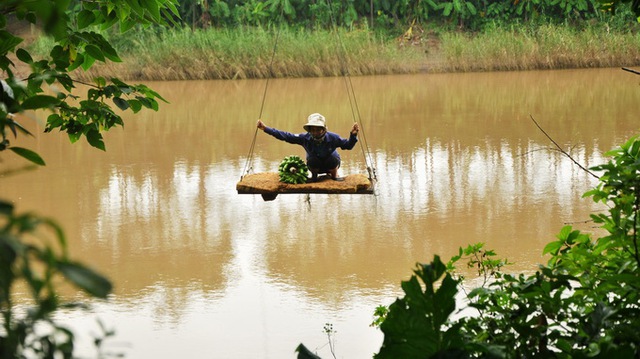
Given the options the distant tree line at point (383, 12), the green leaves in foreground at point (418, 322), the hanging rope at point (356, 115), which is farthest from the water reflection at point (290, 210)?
the distant tree line at point (383, 12)

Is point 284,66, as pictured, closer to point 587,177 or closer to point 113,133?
point 113,133

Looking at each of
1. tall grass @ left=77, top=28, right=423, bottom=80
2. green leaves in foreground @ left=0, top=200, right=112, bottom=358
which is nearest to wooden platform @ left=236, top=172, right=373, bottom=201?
green leaves in foreground @ left=0, top=200, right=112, bottom=358

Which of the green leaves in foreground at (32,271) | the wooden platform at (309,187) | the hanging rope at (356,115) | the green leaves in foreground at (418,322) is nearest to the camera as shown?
the green leaves in foreground at (32,271)

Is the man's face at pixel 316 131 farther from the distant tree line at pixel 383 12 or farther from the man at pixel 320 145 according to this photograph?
the distant tree line at pixel 383 12

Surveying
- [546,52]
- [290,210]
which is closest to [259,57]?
[546,52]

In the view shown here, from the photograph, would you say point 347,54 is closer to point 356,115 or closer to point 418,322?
point 356,115

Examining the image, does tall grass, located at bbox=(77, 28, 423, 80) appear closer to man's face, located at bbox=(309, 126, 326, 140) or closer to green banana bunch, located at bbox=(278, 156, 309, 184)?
man's face, located at bbox=(309, 126, 326, 140)

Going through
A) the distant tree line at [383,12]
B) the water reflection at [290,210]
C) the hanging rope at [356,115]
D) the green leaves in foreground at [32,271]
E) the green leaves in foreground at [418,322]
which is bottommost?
the water reflection at [290,210]

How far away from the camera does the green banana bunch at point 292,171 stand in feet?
19.7

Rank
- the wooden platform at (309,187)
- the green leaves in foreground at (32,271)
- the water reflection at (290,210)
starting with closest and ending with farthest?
the green leaves in foreground at (32,271) → the water reflection at (290,210) → the wooden platform at (309,187)

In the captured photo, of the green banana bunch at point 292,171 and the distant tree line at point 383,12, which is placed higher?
the distant tree line at point 383,12

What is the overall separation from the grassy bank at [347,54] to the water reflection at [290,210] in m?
4.58

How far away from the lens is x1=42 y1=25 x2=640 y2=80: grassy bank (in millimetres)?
19812

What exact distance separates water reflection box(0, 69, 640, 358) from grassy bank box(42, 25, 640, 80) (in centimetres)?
458
